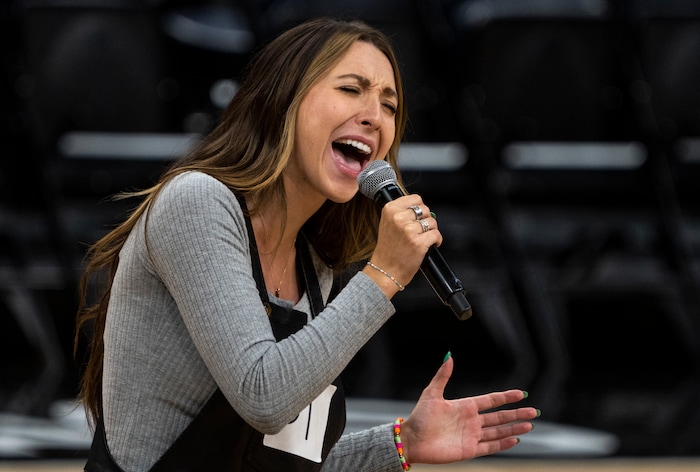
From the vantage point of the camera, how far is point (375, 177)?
1357 mm

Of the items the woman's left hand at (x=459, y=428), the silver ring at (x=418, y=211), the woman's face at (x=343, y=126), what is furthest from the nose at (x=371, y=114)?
the woman's left hand at (x=459, y=428)

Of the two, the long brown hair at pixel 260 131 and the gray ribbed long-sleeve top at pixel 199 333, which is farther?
the long brown hair at pixel 260 131

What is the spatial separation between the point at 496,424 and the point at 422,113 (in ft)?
13.6

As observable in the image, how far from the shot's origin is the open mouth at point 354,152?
1404 millimetres

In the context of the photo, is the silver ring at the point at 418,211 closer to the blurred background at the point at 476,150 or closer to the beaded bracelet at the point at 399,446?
the beaded bracelet at the point at 399,446

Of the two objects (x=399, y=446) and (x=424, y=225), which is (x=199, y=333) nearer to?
(x=424, y=225)

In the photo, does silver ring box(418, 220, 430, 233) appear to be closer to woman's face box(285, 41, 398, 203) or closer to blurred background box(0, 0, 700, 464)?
woman's face box(285, 41, 398, 203)

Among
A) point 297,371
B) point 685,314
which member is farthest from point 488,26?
point 297,371

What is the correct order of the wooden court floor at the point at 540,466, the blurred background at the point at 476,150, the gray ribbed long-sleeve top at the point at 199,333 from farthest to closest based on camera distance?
the blurred background at the point at 476,150 → the wooden court floor at the point at 540,466 → the gray ribbed long-sleeve top at the point at 199,333

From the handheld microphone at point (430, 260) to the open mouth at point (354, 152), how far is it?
0.03 meters

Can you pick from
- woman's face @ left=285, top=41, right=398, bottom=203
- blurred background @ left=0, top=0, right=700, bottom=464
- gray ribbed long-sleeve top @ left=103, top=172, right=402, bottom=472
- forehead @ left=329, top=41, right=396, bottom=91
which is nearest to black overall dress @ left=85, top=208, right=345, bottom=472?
gray ribbed long-sleeve top @ left=103, top=172, right=402, bottom=472

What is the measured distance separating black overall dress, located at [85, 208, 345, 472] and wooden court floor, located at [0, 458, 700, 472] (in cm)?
167

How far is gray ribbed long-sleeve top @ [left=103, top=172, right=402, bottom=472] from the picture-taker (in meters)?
1.17

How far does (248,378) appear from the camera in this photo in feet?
3.83
